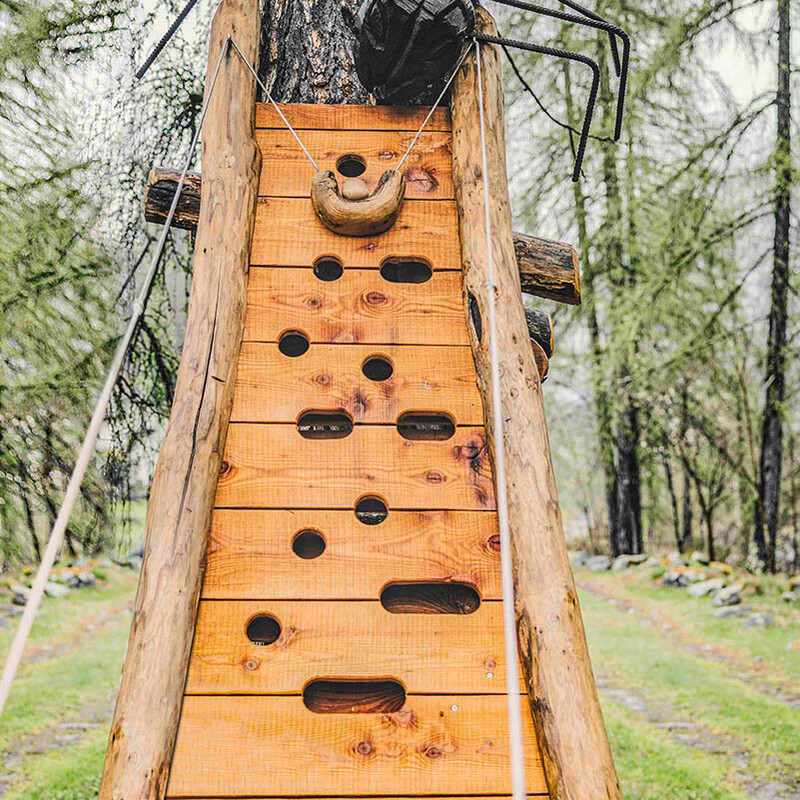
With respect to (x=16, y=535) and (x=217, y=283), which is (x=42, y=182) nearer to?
(x=16, y=535)

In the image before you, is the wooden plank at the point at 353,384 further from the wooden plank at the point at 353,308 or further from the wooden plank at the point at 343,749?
the wooden plank at the point at 343,749

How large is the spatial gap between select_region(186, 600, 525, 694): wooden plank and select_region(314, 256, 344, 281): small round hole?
2.87 ft

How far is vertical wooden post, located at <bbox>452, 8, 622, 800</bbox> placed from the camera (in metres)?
1.34

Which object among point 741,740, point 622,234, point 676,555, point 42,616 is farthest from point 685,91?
point 42,616

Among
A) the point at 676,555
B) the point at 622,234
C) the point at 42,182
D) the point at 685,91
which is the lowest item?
the point at 676,555

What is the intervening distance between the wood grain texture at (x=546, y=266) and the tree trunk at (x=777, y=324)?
435 cm

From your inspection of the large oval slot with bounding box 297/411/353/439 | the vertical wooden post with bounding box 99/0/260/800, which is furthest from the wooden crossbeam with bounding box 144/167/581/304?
the large oval slot with bounding box 297/411/353/439

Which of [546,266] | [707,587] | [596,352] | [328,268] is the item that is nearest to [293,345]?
[328,268]

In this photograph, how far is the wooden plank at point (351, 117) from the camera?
6.85 feet

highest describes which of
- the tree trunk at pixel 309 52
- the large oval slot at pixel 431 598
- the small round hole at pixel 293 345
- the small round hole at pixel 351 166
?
the tree trunk at pixel 309 52

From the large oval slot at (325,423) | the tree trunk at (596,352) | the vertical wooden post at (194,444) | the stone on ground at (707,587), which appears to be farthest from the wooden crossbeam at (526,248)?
the stone on ground at (707,587)

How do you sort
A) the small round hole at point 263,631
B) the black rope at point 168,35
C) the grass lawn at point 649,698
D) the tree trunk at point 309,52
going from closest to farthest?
the small round hole at point 263,631 < the black rope at point 168,35 < the tree trunk at point 309,52 < the grass lawn at point 649,698

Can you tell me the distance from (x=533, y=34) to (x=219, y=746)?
7506 mm

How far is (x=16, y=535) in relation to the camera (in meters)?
4.13
